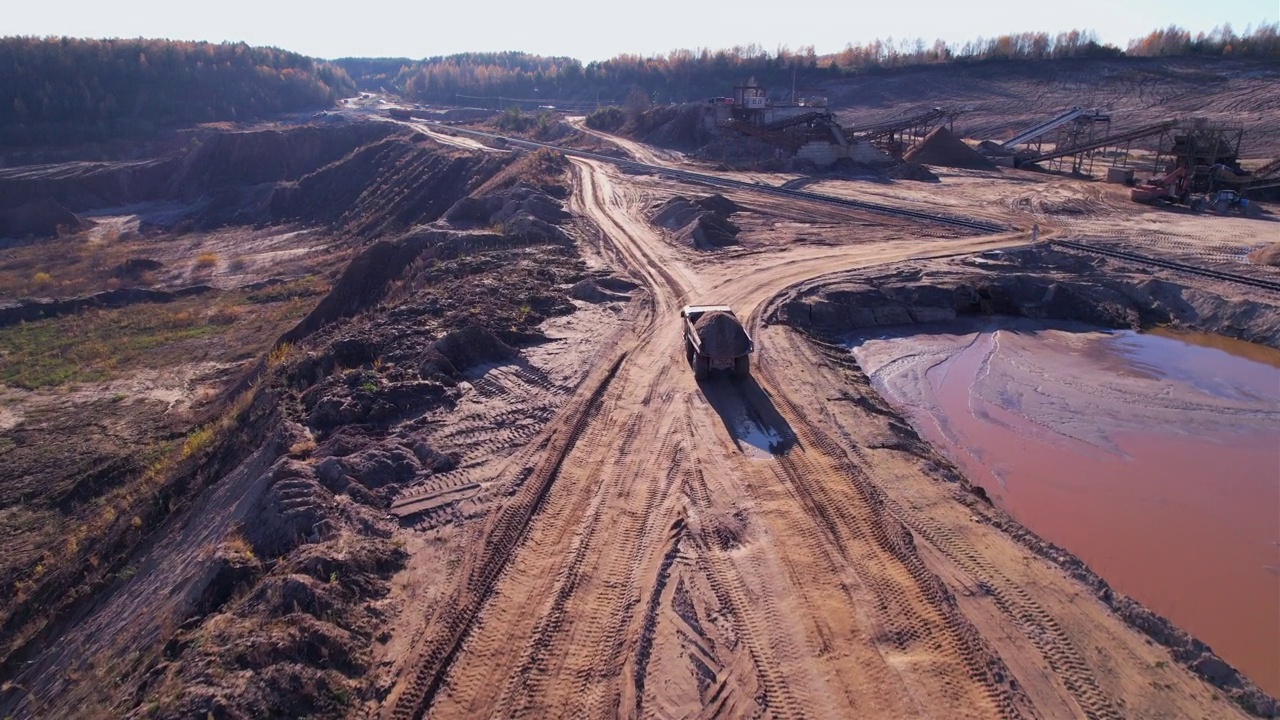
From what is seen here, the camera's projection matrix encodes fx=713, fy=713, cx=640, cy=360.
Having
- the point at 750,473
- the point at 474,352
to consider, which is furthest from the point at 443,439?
the point at 750,473

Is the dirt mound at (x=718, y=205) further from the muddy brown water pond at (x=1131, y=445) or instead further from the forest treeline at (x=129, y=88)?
the forest treeline at (x=129, y=88)

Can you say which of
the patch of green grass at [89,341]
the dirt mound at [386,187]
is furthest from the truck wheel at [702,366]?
the dirt mound at [386,187]

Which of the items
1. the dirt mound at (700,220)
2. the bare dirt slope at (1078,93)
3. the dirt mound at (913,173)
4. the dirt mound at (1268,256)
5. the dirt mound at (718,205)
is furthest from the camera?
the bare dirt slope at (1078,93)

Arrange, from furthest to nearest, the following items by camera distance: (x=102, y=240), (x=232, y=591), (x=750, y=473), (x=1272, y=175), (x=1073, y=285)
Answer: (x=102, y=240), (x=1272, y=175), (x=1073, y=285), (x=750, y=473), (x=232, y=591)

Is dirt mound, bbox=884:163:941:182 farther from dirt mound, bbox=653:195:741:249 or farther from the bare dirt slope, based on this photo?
the bare dirt slope

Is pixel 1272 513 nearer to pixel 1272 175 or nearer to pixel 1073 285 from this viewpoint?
pixel 1073 285

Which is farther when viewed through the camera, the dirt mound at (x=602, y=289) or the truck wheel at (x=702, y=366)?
the dirt mound at (x=602, y=289)
